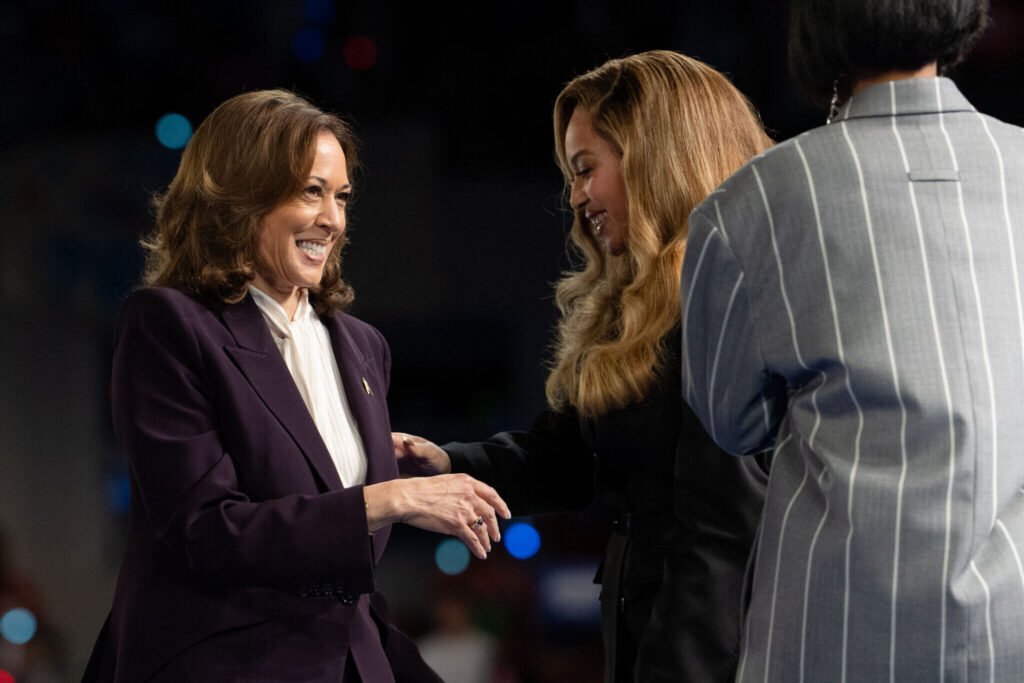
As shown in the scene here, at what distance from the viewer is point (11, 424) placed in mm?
4617

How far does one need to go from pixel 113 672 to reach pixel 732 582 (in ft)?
2.61

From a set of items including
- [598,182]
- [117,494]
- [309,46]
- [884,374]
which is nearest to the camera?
[884,374]

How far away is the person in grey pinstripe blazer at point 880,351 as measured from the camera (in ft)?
3.57

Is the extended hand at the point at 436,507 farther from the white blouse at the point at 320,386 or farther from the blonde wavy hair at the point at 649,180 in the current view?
the blonde wavy hair at the point at 649,180

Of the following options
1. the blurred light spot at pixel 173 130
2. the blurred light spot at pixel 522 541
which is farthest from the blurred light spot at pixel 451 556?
the blurred light spot at pixel 173 130

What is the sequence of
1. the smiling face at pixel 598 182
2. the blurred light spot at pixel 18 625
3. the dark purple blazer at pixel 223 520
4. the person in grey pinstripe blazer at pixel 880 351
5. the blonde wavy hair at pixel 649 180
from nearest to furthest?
the person in grey pinstripe blazer at pixel 880 351, the dark purple blazer at pixel 223 520, the blonde wavy hair at pixel 649 180, the smiling face at pixel 598 182, the blurred light spot at pixel 18 625

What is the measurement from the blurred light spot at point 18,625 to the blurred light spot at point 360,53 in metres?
2.15

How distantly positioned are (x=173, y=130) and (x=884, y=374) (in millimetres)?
3697

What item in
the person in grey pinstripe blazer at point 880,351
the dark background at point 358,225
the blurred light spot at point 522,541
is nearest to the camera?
the person in grey pinstripe blazer at point 880,351

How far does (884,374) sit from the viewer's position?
110cm

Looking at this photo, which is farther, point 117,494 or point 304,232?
point 117,494

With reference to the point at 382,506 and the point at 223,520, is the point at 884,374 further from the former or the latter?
the point at 223,520

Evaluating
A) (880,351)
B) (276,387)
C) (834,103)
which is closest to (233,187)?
(276,387)

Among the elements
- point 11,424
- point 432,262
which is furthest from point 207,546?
point 11,424
